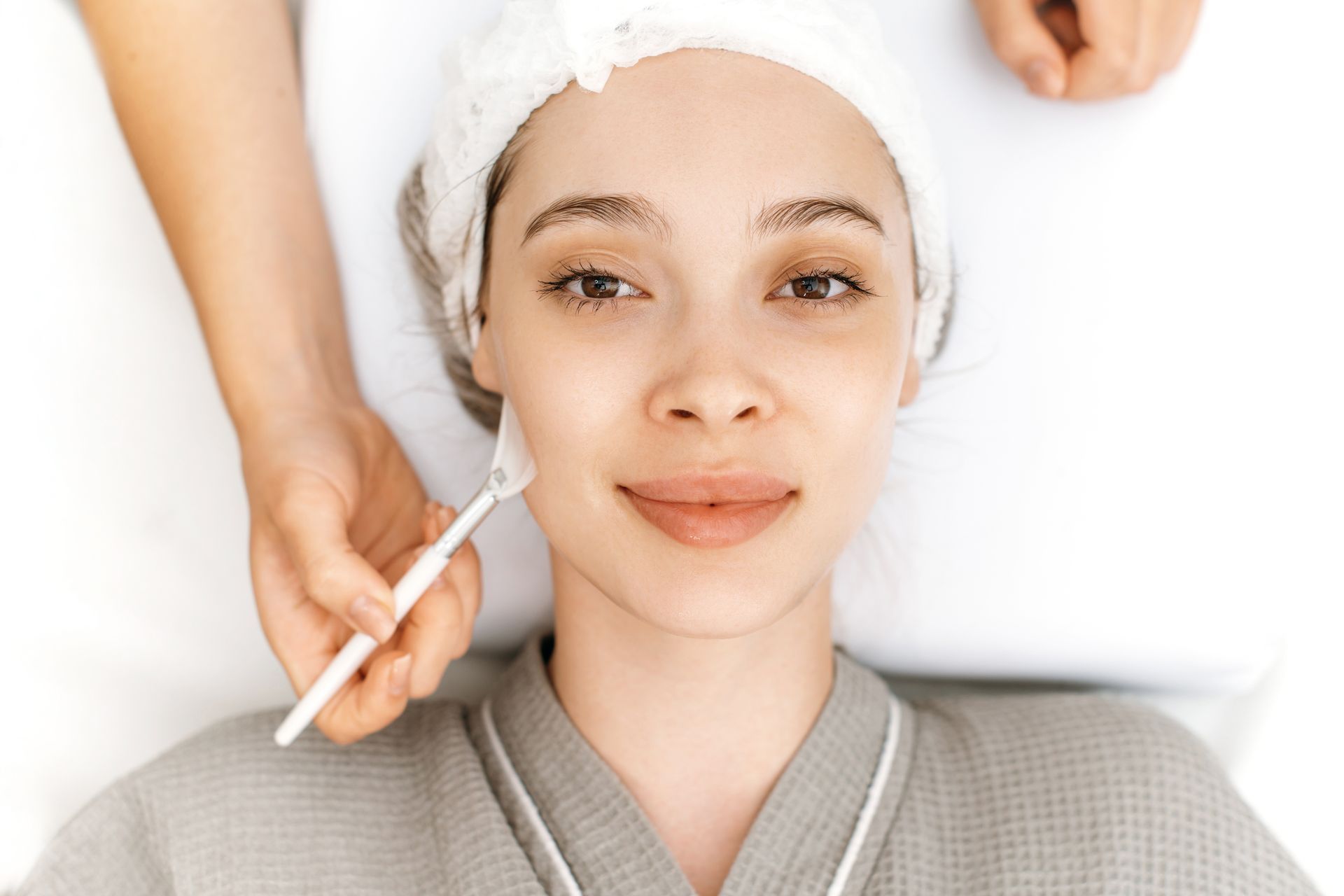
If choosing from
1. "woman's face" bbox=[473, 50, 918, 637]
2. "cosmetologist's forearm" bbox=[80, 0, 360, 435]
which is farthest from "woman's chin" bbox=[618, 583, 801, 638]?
"cosmetologist's forearm" bbox=[80, 0, 360, 435]

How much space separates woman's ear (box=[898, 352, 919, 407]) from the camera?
1.20 meters

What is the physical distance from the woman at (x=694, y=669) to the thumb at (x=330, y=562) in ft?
0.26

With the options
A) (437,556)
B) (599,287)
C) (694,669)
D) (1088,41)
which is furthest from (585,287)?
(1088,41)

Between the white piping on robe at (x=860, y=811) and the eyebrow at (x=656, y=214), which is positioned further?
the white piping on robe at (x=860, y=811)

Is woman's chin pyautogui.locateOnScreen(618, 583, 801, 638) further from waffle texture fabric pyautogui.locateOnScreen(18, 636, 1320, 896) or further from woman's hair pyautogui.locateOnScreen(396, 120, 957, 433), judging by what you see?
woman's hair pyautogui.locateOnScreen(396, 120, 957, 433)

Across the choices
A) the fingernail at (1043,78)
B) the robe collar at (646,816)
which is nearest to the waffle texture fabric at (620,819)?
the robe collar at (646,816)

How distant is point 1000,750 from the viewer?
4.14 feet

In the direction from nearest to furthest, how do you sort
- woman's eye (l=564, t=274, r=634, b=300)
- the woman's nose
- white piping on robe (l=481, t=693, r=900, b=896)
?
the woman's nose, woman's eye (l=564, t=274, r=634, b=300), white piping on robe (l=481, t=693, r=900, b=896)

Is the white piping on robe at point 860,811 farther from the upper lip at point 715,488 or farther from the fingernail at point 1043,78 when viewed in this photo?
the fingernail at point 1043,78

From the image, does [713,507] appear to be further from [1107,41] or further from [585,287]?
[1107,41]

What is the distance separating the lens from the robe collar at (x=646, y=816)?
3.69ft

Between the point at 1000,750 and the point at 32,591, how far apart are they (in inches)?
43.2

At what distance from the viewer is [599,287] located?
3.42 feet

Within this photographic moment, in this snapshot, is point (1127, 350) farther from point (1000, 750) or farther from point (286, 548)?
point (286, 548)
